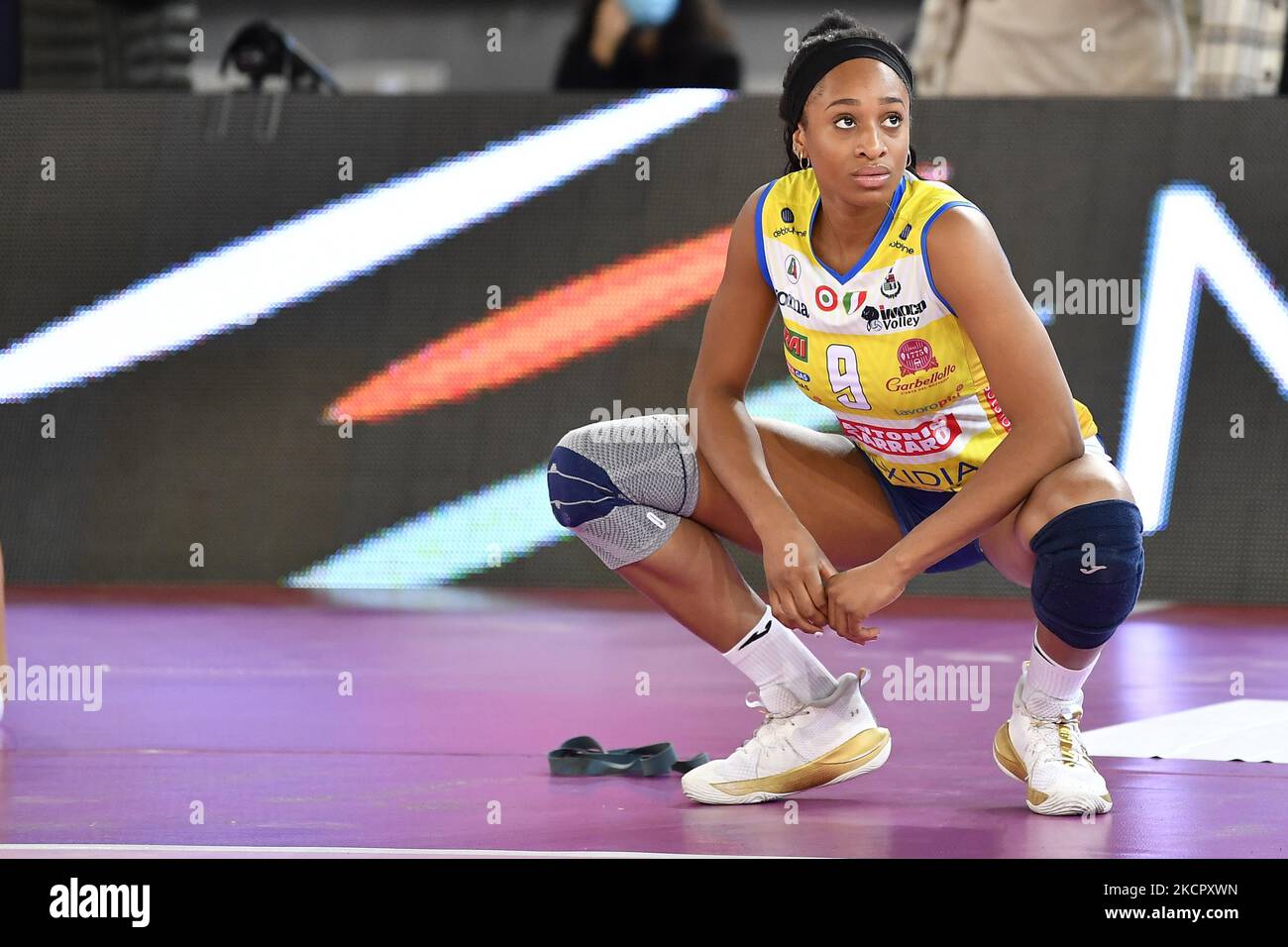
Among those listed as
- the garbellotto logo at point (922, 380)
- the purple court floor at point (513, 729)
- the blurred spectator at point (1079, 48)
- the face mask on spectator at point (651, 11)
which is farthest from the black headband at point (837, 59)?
the face mask on spectator at point (651, 11)

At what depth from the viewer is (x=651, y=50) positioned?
5445mm

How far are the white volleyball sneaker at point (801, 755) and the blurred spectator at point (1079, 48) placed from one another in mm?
2830

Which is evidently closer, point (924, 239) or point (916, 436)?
point (924, 239)

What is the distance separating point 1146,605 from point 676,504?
2265 mm

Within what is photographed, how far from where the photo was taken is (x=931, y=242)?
78.3 inches

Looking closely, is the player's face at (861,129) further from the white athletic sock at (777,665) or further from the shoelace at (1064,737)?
the shoelace at (1064,737)

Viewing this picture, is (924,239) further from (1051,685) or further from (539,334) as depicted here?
(539,334)

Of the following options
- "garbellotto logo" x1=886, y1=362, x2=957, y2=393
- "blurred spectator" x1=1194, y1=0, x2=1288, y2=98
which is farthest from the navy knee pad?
"blurred spectator" x1=1194, y1=0, x2=1288, y2=98

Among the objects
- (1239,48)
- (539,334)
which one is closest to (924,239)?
(539,334)

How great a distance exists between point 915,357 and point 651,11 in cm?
383

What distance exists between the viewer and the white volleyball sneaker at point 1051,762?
196 centimetres

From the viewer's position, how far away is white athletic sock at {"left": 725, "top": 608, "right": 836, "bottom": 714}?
2.17 metres

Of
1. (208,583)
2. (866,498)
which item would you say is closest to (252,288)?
(208,583)
